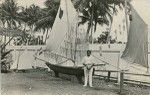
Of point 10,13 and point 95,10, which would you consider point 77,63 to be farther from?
point 10,13

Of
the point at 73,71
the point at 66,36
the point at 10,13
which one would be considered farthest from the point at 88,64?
the point at 10,13

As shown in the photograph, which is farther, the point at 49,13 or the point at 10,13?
the point at 10,13

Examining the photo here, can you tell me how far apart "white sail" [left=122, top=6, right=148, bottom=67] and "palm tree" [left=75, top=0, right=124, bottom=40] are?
2212 centimetres

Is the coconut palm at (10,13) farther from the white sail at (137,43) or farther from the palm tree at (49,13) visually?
the white sail at (137,43)

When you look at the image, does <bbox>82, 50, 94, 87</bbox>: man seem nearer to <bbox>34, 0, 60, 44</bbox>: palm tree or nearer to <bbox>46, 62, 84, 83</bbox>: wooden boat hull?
<bbox>46, 62, 84, 83</bbox>: wooden boat hull

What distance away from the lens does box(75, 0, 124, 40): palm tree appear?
36625mm

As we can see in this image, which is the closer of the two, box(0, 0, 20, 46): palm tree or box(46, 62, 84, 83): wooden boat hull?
box(46, 62, 84, 83): wooden boat hull

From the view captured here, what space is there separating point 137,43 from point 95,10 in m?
24.3

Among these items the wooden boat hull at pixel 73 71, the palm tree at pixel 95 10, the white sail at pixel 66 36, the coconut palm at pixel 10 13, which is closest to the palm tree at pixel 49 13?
the palm tree at pixel 95 10

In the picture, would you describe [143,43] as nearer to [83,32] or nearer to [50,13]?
[83,32]

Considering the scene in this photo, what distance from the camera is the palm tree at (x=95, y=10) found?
36.6 metres

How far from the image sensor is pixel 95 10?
37.6 meters

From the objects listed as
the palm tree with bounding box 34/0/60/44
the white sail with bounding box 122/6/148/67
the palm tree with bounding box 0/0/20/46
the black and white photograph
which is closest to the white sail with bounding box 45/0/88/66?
the black and white photograph

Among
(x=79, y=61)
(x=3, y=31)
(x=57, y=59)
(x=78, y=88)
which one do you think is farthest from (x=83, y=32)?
(x=78, y=88)
